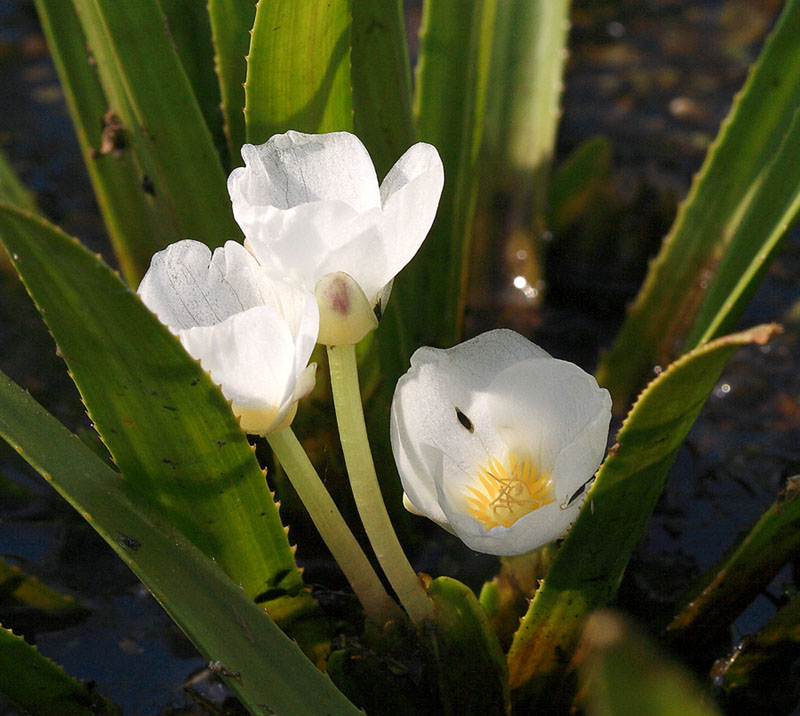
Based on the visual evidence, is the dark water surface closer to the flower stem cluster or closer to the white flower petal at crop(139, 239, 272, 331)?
the flower stem cluster

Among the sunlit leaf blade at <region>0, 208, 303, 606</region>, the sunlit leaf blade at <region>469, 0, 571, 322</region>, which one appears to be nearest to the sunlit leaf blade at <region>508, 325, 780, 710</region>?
the sunlit leaf blade at <region>0, 208, 303, 606</region>

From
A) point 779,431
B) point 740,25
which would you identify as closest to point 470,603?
point 779,431

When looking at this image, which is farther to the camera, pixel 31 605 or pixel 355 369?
pixel 31 605

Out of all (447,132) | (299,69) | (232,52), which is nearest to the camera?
(299,69)

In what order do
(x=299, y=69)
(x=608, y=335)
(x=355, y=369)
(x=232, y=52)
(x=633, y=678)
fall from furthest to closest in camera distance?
(x=608, y=335)
(x=232, y=52)
(x=299, y=69)
(x=355, y=369)
(x=633, y=678)

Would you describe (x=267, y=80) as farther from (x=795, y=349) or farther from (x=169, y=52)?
(x=795, y=349)

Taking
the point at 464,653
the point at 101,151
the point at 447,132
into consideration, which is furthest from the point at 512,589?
the point at 101,151

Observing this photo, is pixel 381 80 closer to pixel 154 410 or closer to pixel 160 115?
pixel 160 115
